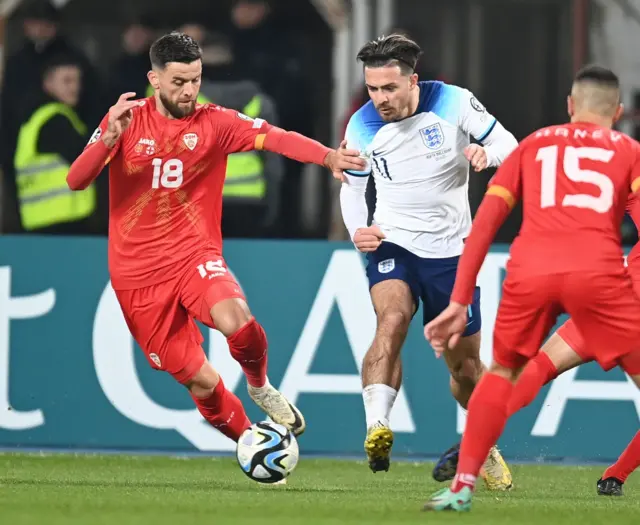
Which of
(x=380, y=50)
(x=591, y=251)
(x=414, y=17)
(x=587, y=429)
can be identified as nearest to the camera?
(x=591, y=251)

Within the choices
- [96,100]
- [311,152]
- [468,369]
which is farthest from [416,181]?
[96,100]

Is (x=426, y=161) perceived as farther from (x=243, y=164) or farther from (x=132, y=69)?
(x=132, y=69)

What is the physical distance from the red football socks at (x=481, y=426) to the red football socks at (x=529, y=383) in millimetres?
141

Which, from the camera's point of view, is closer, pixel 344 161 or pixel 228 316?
pixel 344 161

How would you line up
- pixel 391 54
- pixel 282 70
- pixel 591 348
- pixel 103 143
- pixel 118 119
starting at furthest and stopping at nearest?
pixel 282 70 < pixel 391 54 < pixel 103 143 < pixel 118 119 < pixel 591 348

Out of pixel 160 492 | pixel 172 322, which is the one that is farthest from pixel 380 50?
pixel 160 492

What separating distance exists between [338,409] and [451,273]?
99.1 inches

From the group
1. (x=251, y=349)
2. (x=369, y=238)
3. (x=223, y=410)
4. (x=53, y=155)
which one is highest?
(x=369, y=238)

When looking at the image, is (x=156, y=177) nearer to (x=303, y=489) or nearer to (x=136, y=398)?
(x=303, y=489)

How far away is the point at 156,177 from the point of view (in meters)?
8.15

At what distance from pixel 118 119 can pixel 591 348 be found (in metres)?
2.72

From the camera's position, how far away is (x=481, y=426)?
624cm

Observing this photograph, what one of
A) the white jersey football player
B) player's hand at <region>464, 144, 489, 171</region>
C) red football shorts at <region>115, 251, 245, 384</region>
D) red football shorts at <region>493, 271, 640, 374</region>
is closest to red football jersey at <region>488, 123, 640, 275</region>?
red football shorts at <region>493, 271, 640, 374</region>

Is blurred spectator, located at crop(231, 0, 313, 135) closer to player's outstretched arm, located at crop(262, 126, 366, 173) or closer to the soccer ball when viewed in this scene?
player's outstretched arm, located at crop(262, 126, 366, 173)
